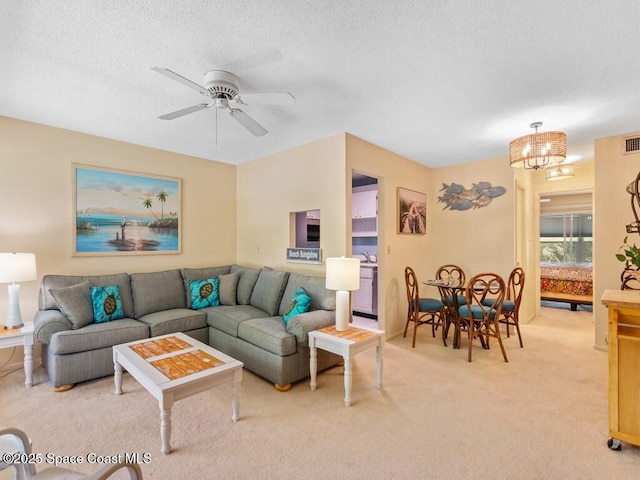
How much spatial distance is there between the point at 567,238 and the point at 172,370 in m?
8.36

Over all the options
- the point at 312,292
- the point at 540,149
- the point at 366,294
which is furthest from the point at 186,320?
the point at 540,149

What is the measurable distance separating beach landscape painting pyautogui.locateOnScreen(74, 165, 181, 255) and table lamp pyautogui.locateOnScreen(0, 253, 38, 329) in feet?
2.28

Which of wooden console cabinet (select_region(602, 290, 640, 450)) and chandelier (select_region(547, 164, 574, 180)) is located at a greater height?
chandelier (select_region(547, 164, 574, 180))

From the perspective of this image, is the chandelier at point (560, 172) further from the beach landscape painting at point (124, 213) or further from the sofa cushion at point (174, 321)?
the beach landscape painting at point (124, 213)

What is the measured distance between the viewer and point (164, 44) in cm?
196

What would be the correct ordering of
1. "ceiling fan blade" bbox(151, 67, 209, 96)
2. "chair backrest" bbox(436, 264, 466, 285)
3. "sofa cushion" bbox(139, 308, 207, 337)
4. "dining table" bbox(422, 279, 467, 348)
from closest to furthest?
"ceiling fan blade" bbox(151, 67, 209, 96)
"sofa cushion" bbox(139, 308, 207, 337)
"dining table" bbox(422, 279, 467, 348)
"chair backrest" bbox(436, 264, 466, 285)

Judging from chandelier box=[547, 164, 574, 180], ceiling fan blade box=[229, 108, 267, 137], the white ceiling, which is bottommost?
ceiling fan blade box=[229, 108, 267, 137]

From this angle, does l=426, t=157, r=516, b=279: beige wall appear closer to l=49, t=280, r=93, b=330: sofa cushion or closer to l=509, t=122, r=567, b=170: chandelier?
l=509, t=122, r=567, b=170: chandelier

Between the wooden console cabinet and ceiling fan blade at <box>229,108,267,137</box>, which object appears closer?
the wooden console cabinet

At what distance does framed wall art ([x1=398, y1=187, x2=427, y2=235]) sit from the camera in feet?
14.6

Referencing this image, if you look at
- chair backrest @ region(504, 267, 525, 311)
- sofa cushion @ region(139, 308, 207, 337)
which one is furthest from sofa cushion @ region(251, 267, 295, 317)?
chair backrest @ region(504, 267, 525, 311)

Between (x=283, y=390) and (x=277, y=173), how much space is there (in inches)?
109

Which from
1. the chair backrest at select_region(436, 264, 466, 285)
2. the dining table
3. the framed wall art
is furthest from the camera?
the chair backrest at select_region(436, 264, 466, 285)

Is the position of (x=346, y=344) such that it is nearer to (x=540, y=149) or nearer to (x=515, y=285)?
(x=540, y=149)
